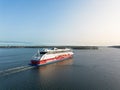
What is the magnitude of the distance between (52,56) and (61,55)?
232 inches

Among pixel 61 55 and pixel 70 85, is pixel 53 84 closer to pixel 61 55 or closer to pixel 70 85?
pixel 70 85

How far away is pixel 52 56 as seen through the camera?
3609cm

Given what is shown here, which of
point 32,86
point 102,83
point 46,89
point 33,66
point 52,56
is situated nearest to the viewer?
point 46,89

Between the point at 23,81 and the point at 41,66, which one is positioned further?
the point at 41,66

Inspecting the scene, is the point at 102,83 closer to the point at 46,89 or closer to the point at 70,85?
the point at 70,85

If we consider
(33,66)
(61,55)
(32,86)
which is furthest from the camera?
(61,55)

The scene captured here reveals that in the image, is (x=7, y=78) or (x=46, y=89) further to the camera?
(x=7, y=78)

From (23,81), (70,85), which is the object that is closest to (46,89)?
(70,85)

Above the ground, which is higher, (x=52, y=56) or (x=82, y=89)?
(x=52, y=56)

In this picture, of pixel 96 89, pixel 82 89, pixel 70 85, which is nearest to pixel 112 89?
pixel 96 89

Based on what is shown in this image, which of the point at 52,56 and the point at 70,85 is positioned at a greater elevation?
the point at 52,56

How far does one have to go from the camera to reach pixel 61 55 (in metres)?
41.5

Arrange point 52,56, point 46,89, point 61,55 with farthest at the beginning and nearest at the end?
point 61,55 < point 52,56 < point 46,89

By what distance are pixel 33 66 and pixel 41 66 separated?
2.10m
